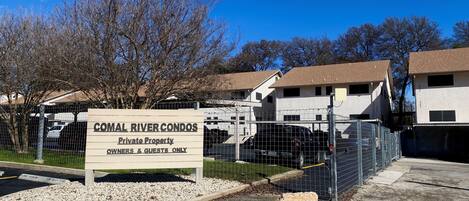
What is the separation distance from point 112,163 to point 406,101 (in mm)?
59222

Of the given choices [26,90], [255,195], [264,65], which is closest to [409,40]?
[264,65]

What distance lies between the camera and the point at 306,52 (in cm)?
6825

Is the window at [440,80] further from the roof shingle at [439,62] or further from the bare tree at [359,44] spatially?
the bare tree at [359,44]

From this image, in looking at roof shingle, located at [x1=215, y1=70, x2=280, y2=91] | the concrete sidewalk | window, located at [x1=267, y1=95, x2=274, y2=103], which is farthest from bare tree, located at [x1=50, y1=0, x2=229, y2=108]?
window, located at [x1=267, y1=95, x2=274, y2=103]

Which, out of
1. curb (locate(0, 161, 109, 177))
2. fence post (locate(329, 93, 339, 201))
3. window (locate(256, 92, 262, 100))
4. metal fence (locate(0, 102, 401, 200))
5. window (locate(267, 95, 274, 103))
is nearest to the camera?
fence post (locate(329, 93, 339, 201))

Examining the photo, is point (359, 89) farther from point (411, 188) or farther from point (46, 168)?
point (46, 168)

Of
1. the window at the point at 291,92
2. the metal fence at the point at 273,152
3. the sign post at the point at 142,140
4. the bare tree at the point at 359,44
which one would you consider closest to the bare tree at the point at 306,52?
the bare tree at the point at 359,44

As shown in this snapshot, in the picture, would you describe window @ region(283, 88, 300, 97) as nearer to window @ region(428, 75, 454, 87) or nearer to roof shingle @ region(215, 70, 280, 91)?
roof shingle @ region(215, 70, 280, 91)

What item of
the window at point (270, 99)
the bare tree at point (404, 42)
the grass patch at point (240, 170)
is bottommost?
the grass patch at point (240, 170)

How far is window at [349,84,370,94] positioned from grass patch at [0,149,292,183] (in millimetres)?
24559

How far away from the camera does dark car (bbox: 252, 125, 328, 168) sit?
1415 centimetres

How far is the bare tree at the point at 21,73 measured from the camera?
17.0 m

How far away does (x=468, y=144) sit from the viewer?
28109mm

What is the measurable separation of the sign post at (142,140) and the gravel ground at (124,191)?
38 centimetres
